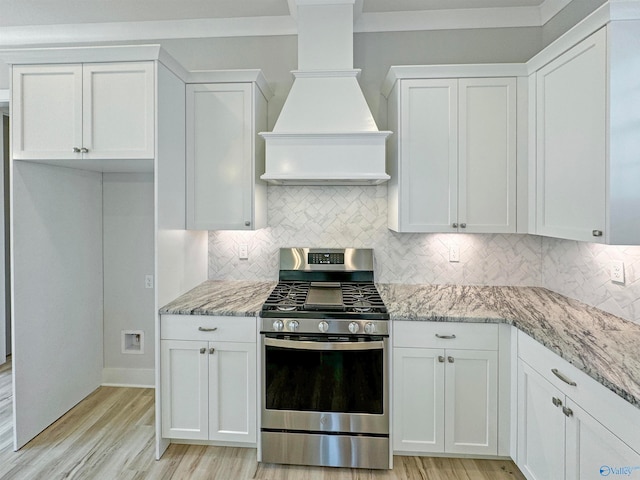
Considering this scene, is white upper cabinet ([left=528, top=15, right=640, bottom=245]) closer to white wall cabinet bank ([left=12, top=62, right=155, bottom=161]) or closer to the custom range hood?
the custom range hood

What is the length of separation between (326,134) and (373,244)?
938mm

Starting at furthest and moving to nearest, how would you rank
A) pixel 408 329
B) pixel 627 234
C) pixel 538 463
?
pixel 408 329 → pixel 538 463 → pixel 627 234

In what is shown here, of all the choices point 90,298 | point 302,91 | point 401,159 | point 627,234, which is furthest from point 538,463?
point 90,298

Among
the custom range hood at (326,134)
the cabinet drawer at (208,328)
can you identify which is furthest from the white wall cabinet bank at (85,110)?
the cabinet drawer at (208,328)

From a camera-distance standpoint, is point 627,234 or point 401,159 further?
point 401,159

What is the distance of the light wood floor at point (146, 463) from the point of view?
6.87 feet

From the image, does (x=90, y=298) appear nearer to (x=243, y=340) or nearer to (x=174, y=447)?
(x=174, y=447)

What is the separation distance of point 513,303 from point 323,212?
1.41 metres

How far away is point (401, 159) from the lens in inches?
98.0

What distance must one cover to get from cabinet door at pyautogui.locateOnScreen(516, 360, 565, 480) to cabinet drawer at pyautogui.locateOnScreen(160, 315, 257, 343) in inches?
56.9

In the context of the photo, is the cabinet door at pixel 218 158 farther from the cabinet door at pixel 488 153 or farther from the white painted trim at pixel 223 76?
the cabinet door at pixel 488 153

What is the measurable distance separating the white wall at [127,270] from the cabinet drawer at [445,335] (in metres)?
2.04

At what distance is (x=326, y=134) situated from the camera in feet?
7.70

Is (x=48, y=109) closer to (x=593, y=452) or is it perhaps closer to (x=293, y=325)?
(x=293, y=325)
